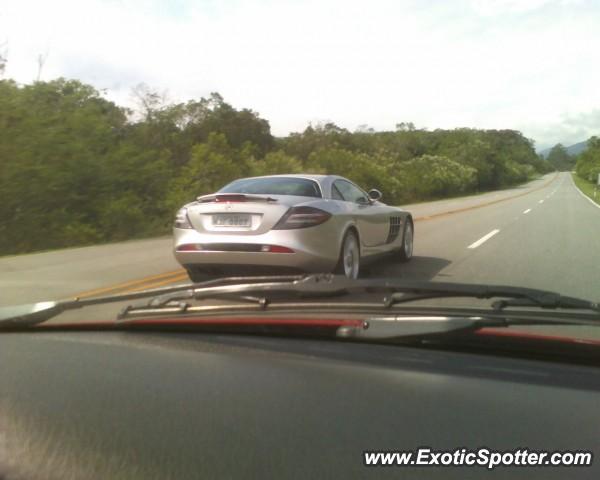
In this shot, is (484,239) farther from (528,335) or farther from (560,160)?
(560,160)

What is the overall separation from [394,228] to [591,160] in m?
58.7

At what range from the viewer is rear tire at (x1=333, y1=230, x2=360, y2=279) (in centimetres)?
718

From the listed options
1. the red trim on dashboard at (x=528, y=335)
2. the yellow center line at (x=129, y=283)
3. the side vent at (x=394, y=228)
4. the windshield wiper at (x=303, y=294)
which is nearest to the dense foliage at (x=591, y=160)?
the side vent at (x=394, y=228)

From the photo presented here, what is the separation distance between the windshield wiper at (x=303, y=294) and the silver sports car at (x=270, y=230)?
2734 millimetres

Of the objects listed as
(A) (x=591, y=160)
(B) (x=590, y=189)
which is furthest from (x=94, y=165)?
(A) (x=591, y=160)

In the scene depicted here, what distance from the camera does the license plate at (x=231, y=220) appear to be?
22.2 ft

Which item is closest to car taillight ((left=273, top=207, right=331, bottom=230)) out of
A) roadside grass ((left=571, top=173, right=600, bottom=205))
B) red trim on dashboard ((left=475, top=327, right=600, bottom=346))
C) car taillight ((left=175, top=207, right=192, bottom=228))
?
car taillight ((left=175, top=207, right=192, bottom=228))

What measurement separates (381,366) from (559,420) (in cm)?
69

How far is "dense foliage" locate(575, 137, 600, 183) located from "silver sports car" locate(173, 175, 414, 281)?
50307 millimetres

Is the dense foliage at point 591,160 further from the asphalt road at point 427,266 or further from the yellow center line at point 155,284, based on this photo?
the yellow center line at point 155,284

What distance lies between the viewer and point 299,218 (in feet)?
21.9

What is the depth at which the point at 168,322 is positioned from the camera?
10.7 ft

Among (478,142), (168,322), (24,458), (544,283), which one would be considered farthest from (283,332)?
(478,142)

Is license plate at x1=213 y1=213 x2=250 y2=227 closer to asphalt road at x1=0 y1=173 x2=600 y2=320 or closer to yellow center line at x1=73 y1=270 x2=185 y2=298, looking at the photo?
asphalt road at x1=0 y1=173 x2=600 y2=320
